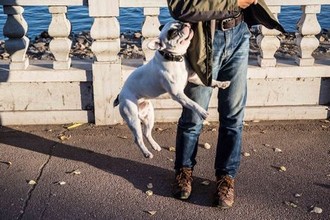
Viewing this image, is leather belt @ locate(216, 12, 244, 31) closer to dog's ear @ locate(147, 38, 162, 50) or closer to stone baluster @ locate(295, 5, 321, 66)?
dog's ear @ locate(147, 38, 162, 50)

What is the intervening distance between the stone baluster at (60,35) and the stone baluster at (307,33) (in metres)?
2.60

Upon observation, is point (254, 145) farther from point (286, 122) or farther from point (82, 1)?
point (82, 1)

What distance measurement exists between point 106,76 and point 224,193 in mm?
2091

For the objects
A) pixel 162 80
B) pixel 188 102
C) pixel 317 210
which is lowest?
pixel 317 210

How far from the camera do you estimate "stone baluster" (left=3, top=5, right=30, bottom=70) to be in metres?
5.68

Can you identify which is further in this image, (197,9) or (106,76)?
(106,76)

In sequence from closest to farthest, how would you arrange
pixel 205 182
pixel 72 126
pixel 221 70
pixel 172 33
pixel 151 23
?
pixel 172 33 < pixel 221 70 < pixel 205 182 < pixel 151 23 < pixel 72 126

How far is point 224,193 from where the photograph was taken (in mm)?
4500

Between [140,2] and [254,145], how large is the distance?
196 centimetres

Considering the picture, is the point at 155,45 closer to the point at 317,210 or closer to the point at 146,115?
the point at 146,115

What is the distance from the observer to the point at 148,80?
4086 mm

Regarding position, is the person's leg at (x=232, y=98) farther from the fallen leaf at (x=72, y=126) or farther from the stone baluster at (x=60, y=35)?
the stone baluster at (x=60, y=35)

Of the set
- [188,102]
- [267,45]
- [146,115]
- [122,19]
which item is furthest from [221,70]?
[122,19]

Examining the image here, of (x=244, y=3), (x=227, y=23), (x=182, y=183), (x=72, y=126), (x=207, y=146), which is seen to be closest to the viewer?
(x=244, y=3)
